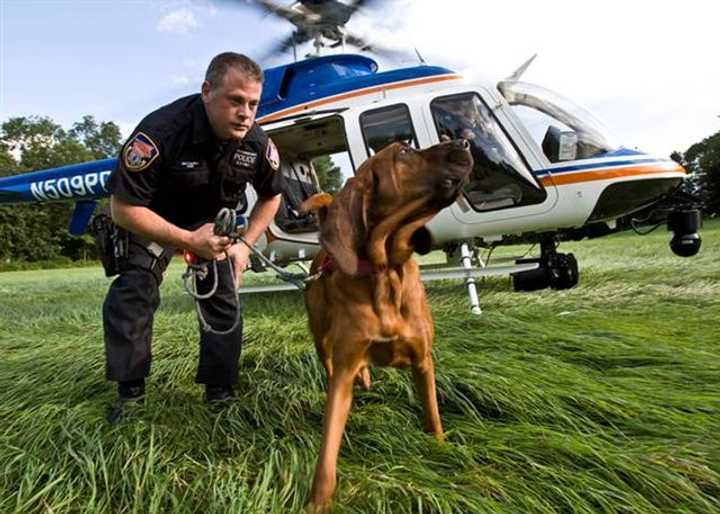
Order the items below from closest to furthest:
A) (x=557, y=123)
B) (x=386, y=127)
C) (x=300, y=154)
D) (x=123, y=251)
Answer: (x=123, y=251) → (x=557, y=123) → (x=386, y=127) → (x=300, y=154)

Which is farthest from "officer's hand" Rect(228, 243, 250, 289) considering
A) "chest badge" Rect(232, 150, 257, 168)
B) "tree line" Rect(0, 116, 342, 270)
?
"tree line" Rect(0, 116, 342, 270)

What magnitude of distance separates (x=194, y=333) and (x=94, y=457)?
2.09 m

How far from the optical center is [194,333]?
3945 millimetres

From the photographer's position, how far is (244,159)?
2572mm

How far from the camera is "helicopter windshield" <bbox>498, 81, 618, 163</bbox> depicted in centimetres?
494

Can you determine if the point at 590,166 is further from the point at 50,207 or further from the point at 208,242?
the point at 50,207

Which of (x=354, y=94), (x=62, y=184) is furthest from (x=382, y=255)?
(x=62, y=184)

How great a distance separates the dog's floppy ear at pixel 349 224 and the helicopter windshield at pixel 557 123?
3.75 m

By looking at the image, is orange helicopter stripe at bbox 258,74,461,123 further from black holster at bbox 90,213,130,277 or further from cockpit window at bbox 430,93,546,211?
black holster at bbox 90,213,130,277

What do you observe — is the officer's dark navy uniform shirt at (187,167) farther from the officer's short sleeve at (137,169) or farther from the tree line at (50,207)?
the tree line at (50,207)

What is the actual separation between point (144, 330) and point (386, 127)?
3.53 meters

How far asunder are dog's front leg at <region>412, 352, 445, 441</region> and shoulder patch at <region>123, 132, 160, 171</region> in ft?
4.81

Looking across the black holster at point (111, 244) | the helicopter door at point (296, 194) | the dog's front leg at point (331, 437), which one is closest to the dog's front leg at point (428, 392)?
the dog's front leg at point (331, 437)

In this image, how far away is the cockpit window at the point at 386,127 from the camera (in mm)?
5172
